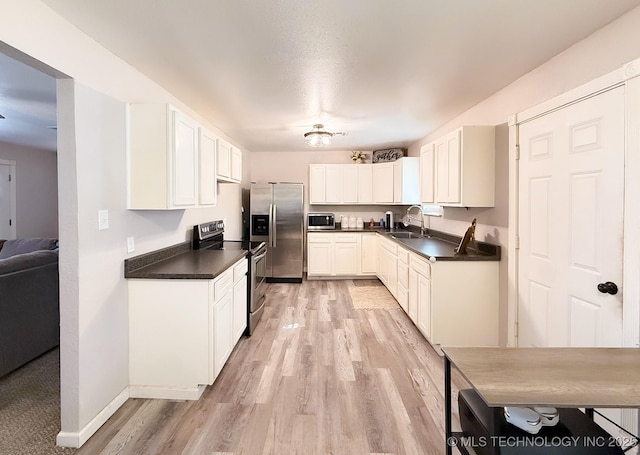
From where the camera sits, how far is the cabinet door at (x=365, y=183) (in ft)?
18.9

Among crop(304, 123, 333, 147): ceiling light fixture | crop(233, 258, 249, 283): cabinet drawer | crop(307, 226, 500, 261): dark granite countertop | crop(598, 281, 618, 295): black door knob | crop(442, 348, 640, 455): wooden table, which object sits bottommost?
crop(442, 348, 640, 455): wooden table

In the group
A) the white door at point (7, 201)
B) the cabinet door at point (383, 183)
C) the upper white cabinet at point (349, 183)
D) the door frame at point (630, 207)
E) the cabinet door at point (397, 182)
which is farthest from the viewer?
the upper white cabinet at point (349, 183)

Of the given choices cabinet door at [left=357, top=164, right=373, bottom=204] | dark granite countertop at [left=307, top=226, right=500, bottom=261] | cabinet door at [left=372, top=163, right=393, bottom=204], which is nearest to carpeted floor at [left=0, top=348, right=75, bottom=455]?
dark granite countertop at [left=307, top=226, right=500, bottom=261]

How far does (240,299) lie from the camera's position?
120 inches

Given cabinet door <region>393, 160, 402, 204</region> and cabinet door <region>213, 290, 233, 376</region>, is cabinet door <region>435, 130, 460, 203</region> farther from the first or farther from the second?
cabinet door <region>213, 290, 233, 376</region>

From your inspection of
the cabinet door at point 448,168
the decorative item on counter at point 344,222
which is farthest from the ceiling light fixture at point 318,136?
the decorative item on counter at point 344,222

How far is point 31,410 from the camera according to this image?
82.1 inches

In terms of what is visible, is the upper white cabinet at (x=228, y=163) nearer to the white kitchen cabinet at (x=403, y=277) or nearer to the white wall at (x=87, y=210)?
the white wall at (x=87, y=210)

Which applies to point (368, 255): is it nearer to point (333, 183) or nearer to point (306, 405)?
point (333, 183)

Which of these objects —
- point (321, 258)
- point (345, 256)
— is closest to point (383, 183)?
point (345, 256)

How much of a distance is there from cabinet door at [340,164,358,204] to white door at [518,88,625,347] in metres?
3.45

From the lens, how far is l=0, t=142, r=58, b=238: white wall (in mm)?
5316

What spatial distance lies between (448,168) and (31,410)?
12.7 feet

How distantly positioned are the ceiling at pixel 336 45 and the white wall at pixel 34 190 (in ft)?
14.3
